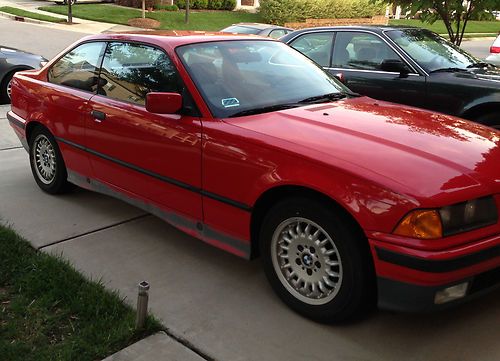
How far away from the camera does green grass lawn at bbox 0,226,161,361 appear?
2.82 m

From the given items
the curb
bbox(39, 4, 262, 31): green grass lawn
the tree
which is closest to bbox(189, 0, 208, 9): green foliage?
bbox(39, 4, 262, 31): green grass lawn

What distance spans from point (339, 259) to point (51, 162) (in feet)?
10.9

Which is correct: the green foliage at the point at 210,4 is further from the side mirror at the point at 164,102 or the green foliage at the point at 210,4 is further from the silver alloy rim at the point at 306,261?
the silver alloy rim at the point at 306,261

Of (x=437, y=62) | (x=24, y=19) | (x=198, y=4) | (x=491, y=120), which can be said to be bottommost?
(x=24, y=19)

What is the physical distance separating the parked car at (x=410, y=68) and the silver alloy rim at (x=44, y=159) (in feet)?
9.63

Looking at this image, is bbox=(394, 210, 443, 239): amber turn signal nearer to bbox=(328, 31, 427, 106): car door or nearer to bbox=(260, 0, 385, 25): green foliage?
bbox=(328, 31, 427, 106): car door

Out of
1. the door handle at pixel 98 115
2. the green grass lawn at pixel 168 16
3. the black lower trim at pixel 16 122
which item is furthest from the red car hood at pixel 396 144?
the green grass lawn at pixel 168 16

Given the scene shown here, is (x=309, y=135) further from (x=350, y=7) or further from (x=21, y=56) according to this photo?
(x=350, y=7)

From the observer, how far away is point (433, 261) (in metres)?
2.60

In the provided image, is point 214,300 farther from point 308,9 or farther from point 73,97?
point 308,9

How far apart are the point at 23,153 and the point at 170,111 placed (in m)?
3.83

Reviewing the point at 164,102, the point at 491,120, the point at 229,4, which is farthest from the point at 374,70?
the point at 229,4

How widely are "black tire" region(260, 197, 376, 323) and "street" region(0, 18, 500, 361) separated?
101 mm

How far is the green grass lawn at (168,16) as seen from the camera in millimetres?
27041
